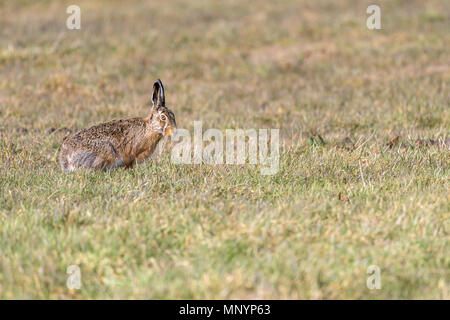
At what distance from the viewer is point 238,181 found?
658cm

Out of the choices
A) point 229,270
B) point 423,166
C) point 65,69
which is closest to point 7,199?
point 229,270

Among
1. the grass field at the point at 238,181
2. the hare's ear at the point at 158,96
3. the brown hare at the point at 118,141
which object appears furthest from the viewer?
the hare's ear at the point at 158,96

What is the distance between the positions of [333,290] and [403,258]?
0.71m

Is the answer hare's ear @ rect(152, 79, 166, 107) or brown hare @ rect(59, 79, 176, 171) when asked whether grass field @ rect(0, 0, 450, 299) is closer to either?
brown hare @ rect(59, 79, 176, 171)

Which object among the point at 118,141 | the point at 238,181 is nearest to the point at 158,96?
the point at 118,141

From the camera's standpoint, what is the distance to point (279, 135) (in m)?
9.61

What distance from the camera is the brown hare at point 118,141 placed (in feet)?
23.4

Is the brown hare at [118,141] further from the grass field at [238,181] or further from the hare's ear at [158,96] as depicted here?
the grass field at [238,181]

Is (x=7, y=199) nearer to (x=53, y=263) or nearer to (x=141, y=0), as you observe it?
(x=53, y=263)

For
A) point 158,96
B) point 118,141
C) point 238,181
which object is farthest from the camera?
point 158,96

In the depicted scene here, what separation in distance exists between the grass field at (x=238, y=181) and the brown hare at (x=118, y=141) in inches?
9.2

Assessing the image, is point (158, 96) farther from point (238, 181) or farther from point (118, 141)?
point (238, 181)

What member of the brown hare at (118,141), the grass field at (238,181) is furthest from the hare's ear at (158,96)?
the grass field at (238,181)

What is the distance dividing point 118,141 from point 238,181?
5.55 ft
